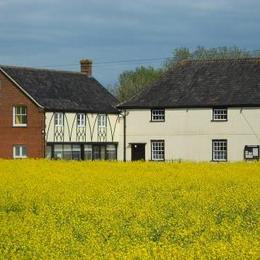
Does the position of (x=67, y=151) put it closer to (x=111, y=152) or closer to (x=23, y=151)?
(x=23, y=151)

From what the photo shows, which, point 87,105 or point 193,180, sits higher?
point 87,105

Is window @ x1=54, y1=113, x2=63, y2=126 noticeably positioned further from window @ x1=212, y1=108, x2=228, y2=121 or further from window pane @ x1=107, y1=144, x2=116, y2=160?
window @ x1=212, y1=108, x2=228, y2=121

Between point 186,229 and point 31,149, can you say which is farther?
point 31,149

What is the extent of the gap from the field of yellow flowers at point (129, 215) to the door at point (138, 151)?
102ft

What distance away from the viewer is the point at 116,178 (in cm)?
2798

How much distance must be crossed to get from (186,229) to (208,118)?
45.9 meters

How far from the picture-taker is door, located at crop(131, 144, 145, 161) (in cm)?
6189

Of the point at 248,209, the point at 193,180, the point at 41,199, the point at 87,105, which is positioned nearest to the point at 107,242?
the point at 248,209

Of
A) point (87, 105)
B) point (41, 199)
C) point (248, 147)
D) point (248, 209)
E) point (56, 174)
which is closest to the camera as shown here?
point (248, 209)

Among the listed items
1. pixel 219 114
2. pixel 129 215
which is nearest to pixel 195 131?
pixel 219 114

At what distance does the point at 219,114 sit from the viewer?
196ft

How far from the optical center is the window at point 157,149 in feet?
200

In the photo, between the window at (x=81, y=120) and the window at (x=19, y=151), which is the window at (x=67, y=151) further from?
the window at (x=19, y=151)

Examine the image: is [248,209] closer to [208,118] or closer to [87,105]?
[208,118]
